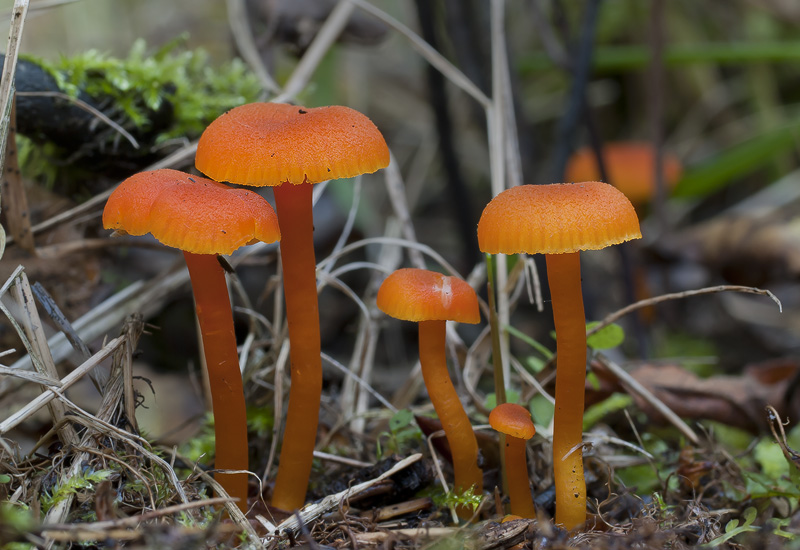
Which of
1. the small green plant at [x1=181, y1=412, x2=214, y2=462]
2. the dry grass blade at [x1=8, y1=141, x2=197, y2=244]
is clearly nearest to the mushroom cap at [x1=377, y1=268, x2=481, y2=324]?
the small green plant at [x1=181, y1=412, x2=214, y2=462]

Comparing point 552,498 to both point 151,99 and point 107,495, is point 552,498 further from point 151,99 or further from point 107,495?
point 151,99

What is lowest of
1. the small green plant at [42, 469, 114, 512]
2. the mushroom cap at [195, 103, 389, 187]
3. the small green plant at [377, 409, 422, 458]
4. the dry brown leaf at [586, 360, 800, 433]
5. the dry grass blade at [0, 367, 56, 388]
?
the dry brown leaf at [586, 360, 800, 433]

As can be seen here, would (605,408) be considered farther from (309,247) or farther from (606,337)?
(309,247)

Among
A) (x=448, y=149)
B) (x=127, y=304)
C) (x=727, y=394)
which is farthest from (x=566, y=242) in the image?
(x=448, y=149)

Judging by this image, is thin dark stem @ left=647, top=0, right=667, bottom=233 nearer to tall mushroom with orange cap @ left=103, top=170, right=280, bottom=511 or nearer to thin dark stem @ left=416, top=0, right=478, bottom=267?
thin dark stem @ left=416, top=0, right=478, bottom=267

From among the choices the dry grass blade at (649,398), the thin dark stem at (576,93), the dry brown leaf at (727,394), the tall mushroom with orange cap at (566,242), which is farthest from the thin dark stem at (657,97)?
the tall mushroom with orange cap at (566,242)

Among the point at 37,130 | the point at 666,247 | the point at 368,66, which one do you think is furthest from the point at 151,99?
the point at 368,66
